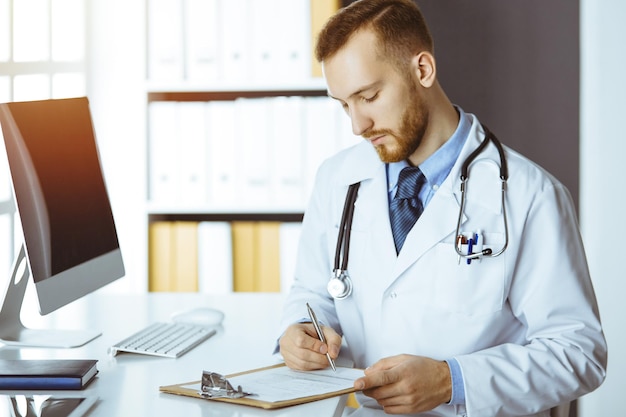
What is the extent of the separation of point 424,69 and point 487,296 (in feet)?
1.60

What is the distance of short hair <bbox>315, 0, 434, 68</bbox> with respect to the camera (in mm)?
1655


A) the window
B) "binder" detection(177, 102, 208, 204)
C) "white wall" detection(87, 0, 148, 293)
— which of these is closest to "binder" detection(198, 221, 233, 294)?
"binder" detection(177, 102, 208, 204)

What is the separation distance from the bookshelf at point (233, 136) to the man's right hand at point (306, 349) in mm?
1217

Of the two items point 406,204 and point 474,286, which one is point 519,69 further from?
point 474,286

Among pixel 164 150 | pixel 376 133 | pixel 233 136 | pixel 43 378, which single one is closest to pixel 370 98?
pixel 376 133

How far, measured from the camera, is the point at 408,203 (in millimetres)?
1697

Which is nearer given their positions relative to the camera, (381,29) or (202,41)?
(381,29)

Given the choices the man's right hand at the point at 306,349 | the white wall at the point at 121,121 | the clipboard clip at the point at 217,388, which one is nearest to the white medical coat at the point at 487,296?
the man's right hand at the point at 306,349

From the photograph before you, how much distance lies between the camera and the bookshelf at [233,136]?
2.67 m

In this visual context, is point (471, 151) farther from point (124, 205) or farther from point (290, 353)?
point (124, 205)

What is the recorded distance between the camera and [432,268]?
1571 mm

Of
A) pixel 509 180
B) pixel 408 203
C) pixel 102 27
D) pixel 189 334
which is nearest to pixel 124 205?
pixel 102 27

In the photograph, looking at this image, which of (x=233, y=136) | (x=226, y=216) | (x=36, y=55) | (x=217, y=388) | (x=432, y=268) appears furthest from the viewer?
(x=226, y=216)

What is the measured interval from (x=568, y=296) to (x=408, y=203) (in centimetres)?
37
